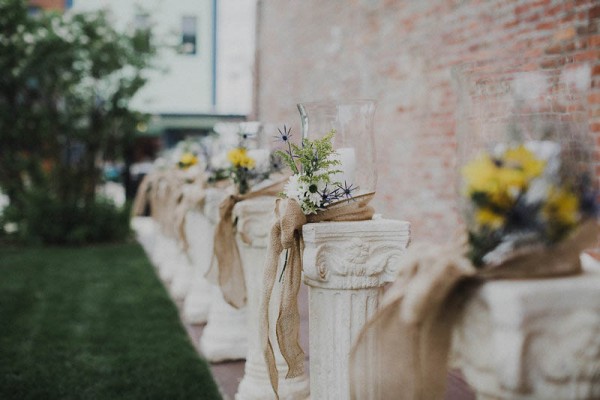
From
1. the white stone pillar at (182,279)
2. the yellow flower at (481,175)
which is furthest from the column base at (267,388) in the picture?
the white stone pillar at (182,279)

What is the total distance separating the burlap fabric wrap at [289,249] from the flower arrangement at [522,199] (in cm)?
98

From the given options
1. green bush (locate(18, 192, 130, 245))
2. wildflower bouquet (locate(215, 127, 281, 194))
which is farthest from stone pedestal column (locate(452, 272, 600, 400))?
green bush (locate(18, 192, 130, 245))

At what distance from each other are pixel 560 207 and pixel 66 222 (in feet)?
33.1

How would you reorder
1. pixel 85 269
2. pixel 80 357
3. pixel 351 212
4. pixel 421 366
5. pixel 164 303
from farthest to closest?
pixel 85 269 < pixel 164 303 < pixel 80 357 < pixel 351 212 < pixel 421 366

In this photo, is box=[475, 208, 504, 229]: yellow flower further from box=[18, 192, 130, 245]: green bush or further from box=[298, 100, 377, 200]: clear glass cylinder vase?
box=[18, 192, 130, 245]: green bush

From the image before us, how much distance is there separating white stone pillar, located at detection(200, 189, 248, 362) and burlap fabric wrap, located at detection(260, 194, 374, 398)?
174cm

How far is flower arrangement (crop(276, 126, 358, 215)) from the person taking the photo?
2660 millimetres

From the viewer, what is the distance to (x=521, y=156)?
1.68 m

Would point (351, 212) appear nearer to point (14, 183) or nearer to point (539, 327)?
point (539, 327)

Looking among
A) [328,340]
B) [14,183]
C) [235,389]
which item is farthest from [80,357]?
[14,183]

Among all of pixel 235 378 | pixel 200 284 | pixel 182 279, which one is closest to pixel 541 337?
pixel 235 378

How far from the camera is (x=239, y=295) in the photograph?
3.90 meters

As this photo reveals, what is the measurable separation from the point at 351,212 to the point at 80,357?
270 centimetres

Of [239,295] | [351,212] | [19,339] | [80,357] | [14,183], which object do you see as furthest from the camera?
[14,183]
